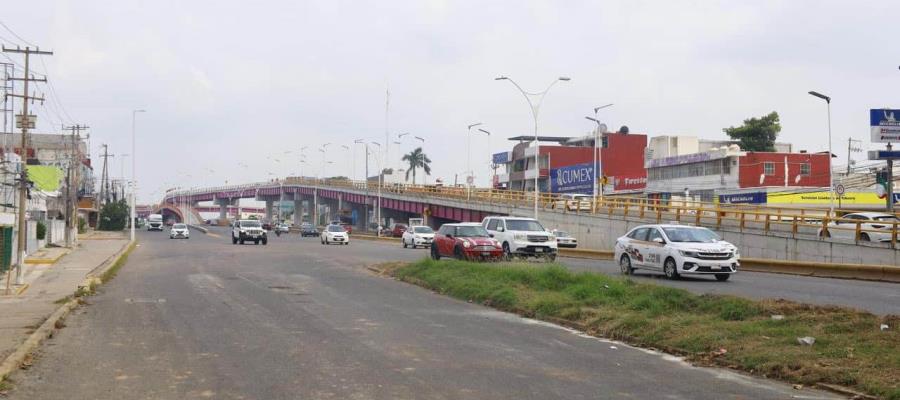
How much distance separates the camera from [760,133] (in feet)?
332

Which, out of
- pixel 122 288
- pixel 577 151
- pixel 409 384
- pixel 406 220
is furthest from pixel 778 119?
pixel 409 384

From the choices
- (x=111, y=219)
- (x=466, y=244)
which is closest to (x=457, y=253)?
(x=466, y=244)

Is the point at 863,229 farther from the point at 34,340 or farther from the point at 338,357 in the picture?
the point at 34,340

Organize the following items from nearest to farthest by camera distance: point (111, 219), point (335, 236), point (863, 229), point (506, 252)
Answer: point (506, 252)
point (863, 229)
point (335, 236)
point (111, 219)

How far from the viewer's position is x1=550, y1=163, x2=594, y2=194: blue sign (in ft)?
295

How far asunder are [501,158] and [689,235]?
93107 mm

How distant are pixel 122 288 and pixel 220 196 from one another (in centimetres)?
16967

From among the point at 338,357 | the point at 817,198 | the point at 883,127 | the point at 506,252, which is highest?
the point at 883,127

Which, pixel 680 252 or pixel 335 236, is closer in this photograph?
pixel 680 252

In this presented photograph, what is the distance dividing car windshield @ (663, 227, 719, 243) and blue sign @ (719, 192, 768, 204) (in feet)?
148

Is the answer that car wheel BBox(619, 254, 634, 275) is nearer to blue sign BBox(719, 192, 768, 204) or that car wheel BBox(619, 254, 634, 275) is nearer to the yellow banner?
blue sign BBox(719, 192, 768, 204)

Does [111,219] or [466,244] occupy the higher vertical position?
[111,219]

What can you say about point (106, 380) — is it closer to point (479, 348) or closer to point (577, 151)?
point (479, 348)

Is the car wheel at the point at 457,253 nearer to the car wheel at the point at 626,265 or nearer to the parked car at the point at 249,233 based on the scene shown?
the car wheel at the point at 626,265
